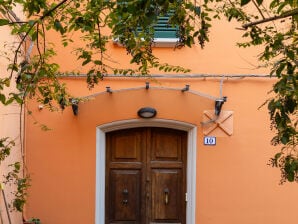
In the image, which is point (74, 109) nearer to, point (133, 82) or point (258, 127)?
point (133, 82)

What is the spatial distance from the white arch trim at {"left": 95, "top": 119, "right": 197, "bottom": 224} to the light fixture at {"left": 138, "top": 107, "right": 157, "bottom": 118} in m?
0.11

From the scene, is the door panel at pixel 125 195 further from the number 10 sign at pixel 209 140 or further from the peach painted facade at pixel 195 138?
the number 10 sign at pixel 209 140

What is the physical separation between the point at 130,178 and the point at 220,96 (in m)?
1.74

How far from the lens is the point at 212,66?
628cm

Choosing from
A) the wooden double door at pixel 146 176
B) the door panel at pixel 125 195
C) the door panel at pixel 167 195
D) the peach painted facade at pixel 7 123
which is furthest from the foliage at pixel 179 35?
the door panel at pixel 167 195

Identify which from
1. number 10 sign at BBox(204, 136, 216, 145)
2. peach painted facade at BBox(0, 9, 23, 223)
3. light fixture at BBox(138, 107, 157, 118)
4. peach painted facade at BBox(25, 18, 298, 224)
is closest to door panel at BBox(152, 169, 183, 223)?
peach painted facade at BBox(25, 18, 298, 224)

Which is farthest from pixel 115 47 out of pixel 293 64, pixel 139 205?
pixel 293 64

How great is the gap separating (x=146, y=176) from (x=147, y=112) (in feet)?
3.23

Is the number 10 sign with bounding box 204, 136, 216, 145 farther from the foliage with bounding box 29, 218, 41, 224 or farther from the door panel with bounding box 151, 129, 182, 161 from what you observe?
the foliage with bounding box 29, 218, 41, 224

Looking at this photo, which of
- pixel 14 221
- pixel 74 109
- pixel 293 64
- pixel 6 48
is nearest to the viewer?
pixel 293 64

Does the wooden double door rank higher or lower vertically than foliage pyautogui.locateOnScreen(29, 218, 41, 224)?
higher

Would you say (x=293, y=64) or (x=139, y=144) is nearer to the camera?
(x=293, y=64)

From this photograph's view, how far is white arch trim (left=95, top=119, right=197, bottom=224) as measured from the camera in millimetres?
6301

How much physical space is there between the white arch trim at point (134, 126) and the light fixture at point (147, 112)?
0.36ft
